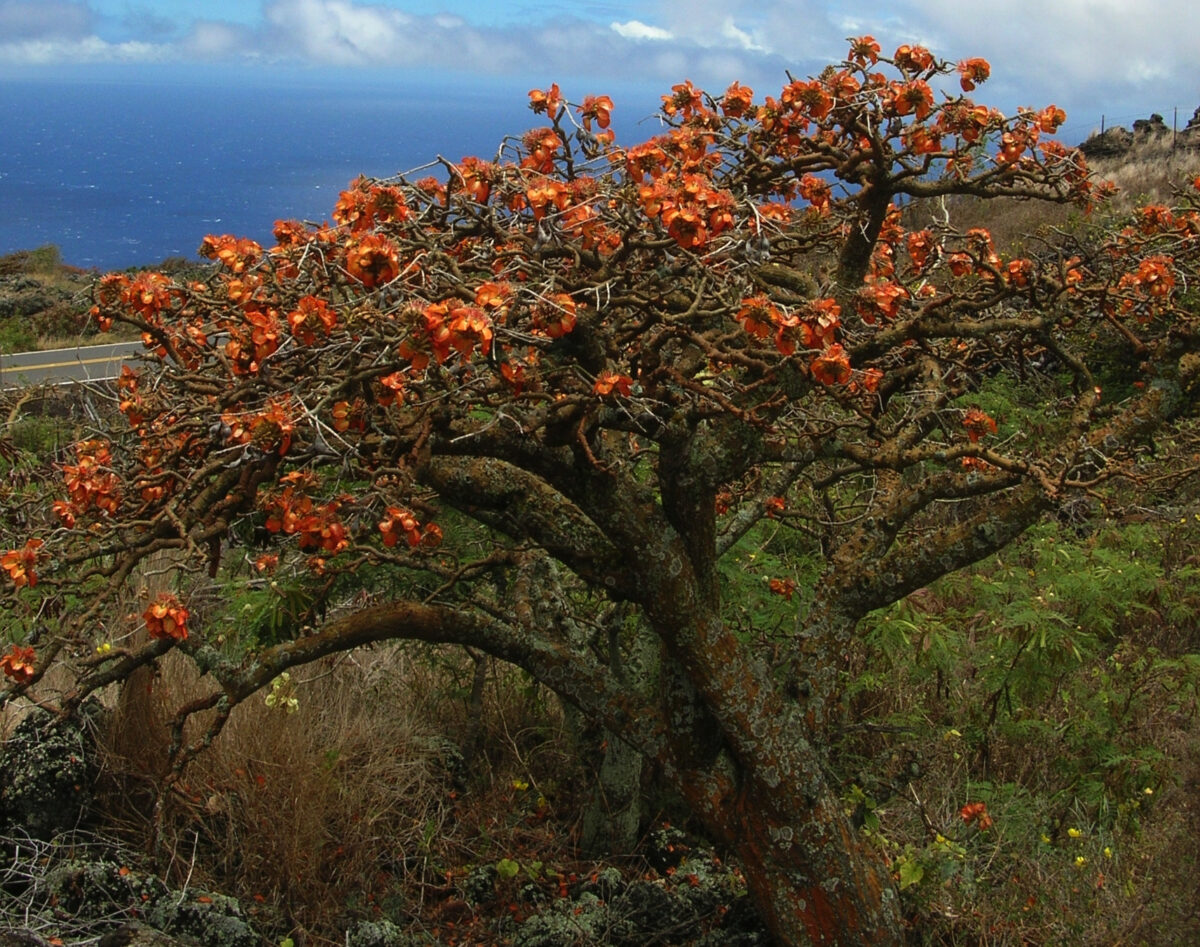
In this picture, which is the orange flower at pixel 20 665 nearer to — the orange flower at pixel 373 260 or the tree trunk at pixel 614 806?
the orange flower at pixel 373 260

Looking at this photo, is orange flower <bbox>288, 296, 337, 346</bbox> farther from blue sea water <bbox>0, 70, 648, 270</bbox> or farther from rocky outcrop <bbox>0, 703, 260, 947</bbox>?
blue sea water <bbox>0, 70, 648, 270</bbox>

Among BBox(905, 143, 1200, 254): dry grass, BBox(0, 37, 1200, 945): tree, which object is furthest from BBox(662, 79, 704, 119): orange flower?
BBox(905, 143, 1200, 254): dry grass

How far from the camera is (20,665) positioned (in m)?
2.66

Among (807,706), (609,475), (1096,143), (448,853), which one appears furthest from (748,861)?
(1096,143)

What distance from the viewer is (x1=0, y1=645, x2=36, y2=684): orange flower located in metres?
2.65

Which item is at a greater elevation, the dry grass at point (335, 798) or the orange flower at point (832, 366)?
the orange flower at point (832, 366)

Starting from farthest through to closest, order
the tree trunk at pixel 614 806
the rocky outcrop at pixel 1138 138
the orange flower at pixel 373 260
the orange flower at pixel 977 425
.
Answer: the rocky outcrop at pixel 1138 138 < the tree trunk at pixel 614 806 < the orange flower at pixel 977 425 < the orange flower at pixel 373 260

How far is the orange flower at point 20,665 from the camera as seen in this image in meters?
2.65

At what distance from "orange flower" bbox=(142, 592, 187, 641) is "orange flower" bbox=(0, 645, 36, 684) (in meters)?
0.39

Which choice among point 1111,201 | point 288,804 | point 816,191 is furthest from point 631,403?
point 1111,201

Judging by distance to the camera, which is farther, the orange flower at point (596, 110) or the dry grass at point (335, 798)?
the dry grass at point (335, 798)

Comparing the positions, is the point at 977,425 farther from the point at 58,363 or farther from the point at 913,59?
the point at 58,363

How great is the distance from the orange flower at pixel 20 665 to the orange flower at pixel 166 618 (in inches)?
→ 15.6

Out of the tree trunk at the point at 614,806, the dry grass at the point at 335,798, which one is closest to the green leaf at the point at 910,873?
the tree trunk at the point at 614,806
